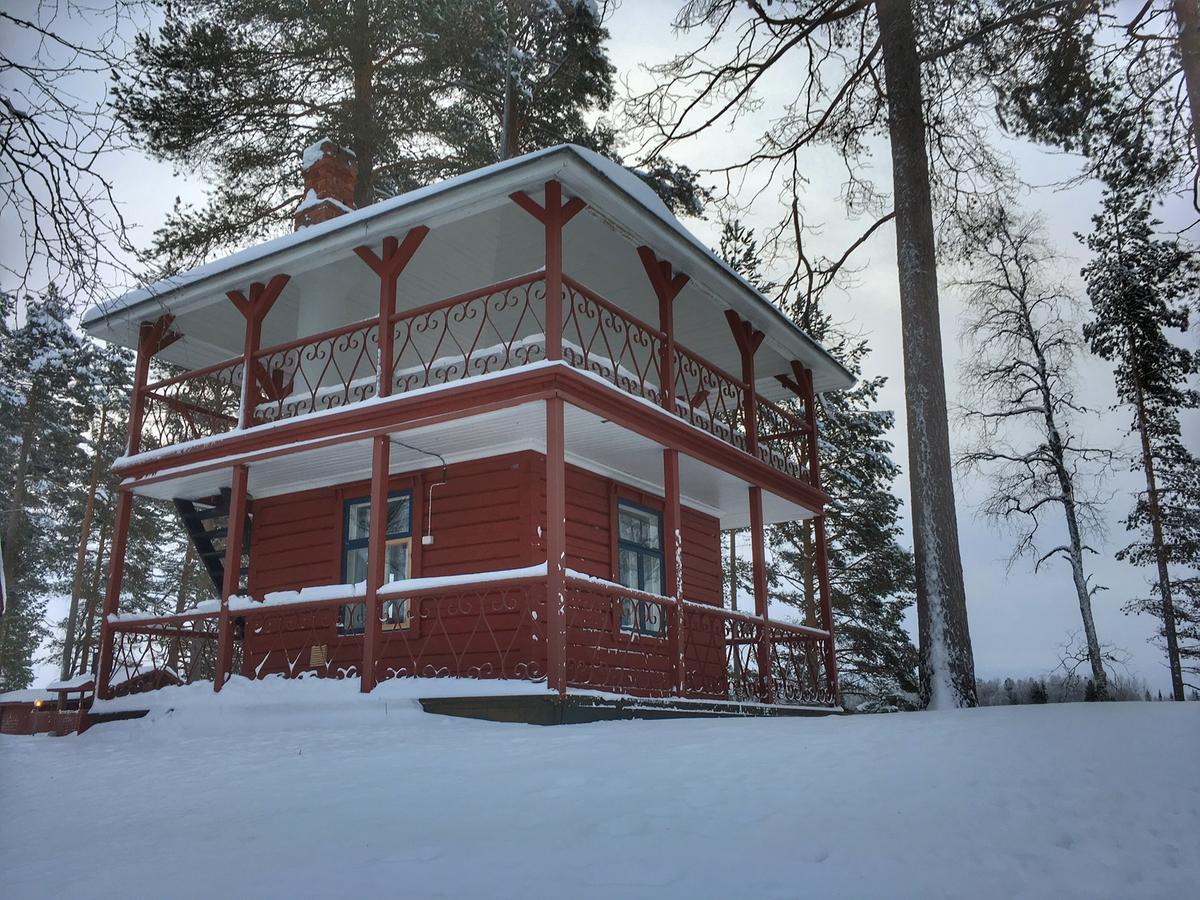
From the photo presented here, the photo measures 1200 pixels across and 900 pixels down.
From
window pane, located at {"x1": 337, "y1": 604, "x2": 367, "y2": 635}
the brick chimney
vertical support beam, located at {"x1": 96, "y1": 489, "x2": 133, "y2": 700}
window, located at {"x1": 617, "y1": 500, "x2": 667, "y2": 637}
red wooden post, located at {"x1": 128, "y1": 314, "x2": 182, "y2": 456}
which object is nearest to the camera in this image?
vertical support beam, located at {"x1": 96, "y1": 489, "x2": 133, "y2": 700}

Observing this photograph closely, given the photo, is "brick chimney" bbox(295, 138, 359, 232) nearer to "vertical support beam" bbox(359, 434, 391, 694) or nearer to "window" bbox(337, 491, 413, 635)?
"window" bbox(337, 491, 413, 635)

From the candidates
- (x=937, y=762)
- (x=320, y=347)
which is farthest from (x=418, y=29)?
(x=937, y=762)

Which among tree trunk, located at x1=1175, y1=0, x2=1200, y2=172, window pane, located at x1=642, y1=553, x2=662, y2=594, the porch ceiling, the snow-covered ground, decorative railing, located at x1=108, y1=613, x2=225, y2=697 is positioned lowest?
the snow-covered ground

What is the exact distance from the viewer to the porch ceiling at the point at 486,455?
11.1 metres

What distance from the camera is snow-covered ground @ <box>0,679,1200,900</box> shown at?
12.2 feet

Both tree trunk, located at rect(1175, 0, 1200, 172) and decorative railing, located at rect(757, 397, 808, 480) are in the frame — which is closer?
tree trunk, located at rect(1175, 0, 1200, 172)

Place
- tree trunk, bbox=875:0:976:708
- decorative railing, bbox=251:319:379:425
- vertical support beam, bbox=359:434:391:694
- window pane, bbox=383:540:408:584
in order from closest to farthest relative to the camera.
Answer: vertical support beam, bbox=359:434:391:694 → tree trunk, bbox=875:0:976:708 → decorative railing, bbox=251:319:379:425 → window pane, bbox=383:540:408:584

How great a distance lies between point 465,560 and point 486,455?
132cm

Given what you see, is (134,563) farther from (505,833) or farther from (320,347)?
(505,833)

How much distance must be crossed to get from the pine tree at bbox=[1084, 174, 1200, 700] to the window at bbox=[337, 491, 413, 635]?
596 inches

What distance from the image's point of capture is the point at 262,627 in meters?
13.7

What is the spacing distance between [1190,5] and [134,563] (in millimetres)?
29863

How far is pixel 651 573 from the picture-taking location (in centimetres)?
1404

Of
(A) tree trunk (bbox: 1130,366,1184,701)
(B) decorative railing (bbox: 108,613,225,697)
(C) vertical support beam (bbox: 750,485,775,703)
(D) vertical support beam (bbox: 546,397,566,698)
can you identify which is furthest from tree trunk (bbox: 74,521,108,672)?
(A) tree trunk (bbox: 1130,366,1184,701)
